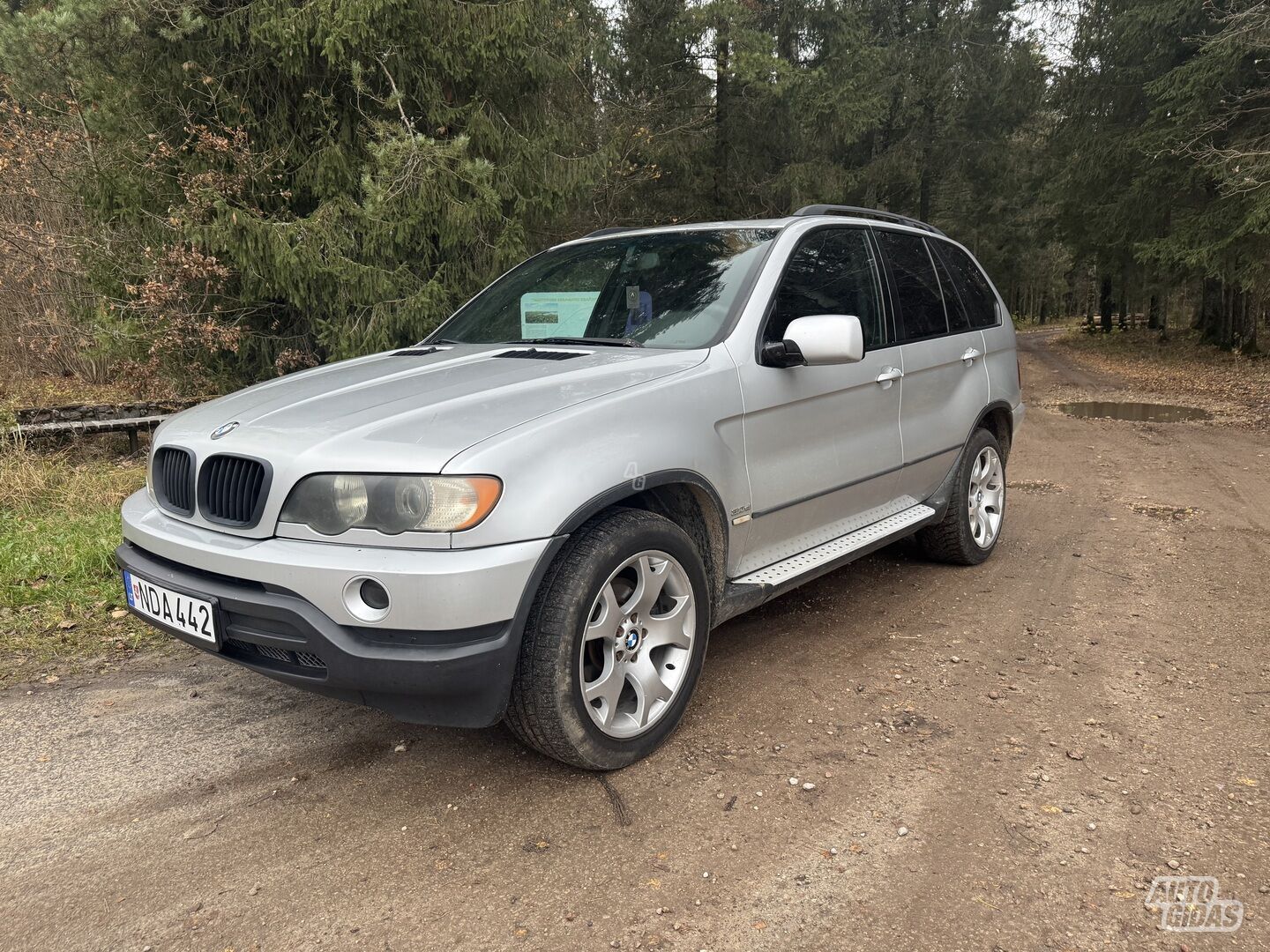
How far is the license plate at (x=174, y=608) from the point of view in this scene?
2605 millimetres

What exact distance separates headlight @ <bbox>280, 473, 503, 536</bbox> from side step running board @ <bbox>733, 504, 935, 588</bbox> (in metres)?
1.26

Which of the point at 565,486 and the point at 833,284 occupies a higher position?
the point at 833,284

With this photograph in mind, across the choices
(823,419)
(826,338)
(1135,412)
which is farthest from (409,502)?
(1135,412)

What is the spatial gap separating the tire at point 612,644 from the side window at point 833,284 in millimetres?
1080

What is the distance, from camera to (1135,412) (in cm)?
1273

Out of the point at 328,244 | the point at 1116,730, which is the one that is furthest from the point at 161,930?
the point at 328,244

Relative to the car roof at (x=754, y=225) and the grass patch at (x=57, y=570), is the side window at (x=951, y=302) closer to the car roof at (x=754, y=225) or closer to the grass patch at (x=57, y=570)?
the car roof at (x=754, y=225)

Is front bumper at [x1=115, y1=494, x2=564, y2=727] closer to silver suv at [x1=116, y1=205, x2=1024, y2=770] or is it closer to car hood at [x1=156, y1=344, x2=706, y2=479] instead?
silver suv at [x1=116, y1=205, x2=1024, y2=770]

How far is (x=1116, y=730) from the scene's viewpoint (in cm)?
313

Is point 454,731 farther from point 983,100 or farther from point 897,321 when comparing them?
point 983,100

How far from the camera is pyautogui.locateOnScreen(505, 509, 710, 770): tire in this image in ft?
8.35

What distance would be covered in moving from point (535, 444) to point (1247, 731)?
2682mm

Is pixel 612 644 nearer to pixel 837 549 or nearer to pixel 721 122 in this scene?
pixel 837 549

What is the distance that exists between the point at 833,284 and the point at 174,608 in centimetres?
286
